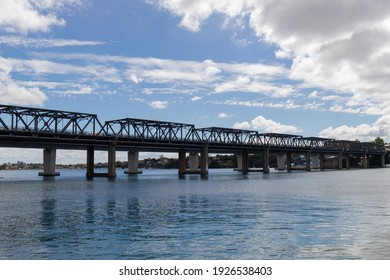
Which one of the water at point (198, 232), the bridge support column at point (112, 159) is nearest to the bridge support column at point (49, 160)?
the bridge support column at point (112, 159)

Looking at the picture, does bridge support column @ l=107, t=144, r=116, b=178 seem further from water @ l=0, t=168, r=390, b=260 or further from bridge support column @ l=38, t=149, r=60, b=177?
water @ l=0, t=168, r=390, b=260

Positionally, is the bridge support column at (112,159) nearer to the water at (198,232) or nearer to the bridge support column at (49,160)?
the bridge support column at (49,160)

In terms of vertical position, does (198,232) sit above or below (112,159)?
→ below

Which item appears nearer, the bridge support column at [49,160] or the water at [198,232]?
the water at [198,232]

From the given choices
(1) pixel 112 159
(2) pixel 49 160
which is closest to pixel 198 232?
(1) pixel 112 159

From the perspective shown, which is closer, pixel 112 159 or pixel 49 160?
pixel 112 159

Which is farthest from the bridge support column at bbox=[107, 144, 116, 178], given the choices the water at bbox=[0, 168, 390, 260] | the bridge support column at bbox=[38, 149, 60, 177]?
the water at bbox=[0, 168, 390, 260]

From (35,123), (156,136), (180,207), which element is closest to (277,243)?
(180,207)

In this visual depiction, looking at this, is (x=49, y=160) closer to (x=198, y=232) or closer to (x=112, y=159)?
(x=112, y=159)

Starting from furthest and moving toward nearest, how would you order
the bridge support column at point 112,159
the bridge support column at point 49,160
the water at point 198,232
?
1. the bridge support column at point 49,160
2. the bridge support column at point 112,159
3. the water at point 198,232
